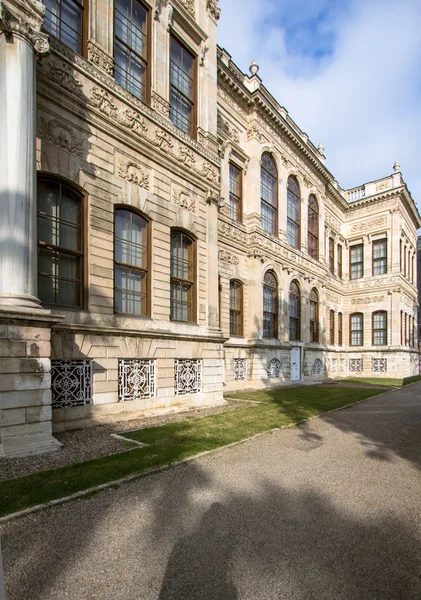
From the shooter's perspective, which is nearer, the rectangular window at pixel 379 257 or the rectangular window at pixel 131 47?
the rectangular window at pixel 131 47

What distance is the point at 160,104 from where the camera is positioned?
10750 mm

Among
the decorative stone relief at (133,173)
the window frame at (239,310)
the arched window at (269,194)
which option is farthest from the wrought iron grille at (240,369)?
the decorative stone relief at (133,173)

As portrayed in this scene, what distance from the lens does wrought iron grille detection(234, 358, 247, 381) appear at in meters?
17.2

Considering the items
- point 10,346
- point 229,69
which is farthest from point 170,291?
point 229,69

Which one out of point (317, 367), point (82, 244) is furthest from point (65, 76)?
point (317, 367)

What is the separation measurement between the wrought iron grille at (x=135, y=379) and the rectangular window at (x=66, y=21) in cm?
781

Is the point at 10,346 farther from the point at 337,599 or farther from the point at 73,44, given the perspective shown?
the point at 73,44

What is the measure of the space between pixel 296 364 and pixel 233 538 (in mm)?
18986

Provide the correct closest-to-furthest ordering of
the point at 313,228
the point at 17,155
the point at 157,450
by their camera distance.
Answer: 1. the point at 157,450
2. the point at 17,155
3. the point at 313,228

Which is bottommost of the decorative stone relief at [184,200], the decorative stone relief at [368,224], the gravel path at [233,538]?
the gravel path at [233,538]

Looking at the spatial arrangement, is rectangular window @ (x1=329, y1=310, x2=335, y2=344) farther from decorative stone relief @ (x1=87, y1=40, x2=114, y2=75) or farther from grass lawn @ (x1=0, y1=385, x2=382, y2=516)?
decorative stone relief @ (x1=87, y1=40, x2=114, y2=75)

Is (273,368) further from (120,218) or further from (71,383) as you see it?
(71,383)

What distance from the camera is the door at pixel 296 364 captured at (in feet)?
69.7

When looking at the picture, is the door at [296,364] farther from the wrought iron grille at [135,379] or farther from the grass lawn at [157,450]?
the wrought iron grille at [135,379]
